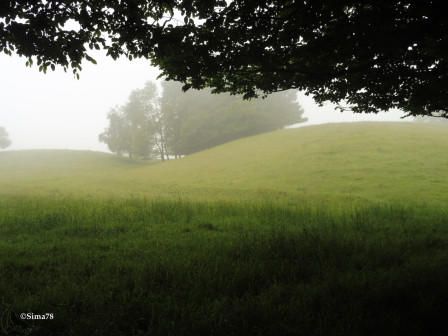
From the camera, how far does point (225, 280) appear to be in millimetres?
3850

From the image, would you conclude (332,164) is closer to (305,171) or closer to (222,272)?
(305,171)

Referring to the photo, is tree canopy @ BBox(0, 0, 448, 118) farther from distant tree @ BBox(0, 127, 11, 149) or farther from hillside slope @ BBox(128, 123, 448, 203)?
distant tree @ BBox(0, 127, 11, 149)

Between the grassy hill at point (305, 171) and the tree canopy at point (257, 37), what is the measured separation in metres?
11.3

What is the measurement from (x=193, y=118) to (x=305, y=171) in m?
30.0

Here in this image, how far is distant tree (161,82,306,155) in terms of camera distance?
50219mm

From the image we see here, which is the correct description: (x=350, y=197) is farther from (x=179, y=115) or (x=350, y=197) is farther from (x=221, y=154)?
(x=179, y=115)

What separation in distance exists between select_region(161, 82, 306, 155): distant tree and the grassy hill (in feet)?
22.5

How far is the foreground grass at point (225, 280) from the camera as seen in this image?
2.99 metres

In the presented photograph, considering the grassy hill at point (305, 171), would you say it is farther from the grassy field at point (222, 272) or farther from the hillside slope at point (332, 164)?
the grassy field at point (222, 272)

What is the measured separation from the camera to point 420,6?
4375 millimetres

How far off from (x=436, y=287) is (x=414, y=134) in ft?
122

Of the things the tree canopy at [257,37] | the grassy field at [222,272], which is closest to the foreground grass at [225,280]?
the grassy field at [222,272]

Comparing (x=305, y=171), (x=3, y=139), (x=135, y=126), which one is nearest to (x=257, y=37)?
(x=305, y=171)

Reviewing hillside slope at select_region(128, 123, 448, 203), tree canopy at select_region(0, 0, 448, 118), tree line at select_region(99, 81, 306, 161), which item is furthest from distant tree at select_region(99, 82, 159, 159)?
tree canopy at select_region(0, 0, 448, 118)
